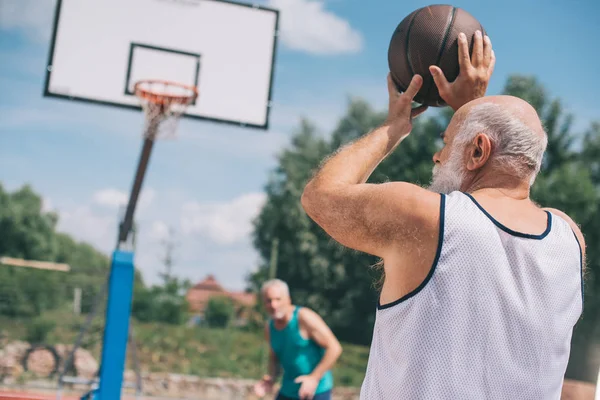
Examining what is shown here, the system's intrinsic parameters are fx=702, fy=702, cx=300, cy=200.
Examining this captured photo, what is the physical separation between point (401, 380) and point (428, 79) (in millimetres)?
979

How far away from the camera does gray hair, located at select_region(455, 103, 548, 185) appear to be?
5.38 feet

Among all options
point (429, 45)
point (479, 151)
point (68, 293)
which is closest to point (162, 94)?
point (429, 45)

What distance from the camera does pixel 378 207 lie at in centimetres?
153

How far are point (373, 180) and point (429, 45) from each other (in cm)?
1713

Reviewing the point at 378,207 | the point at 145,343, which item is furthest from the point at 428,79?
the point at 145,343

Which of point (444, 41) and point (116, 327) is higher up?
point (444, 41)

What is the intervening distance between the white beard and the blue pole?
3.88m

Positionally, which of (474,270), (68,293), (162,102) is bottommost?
(68,293)

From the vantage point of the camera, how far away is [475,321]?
4.88 feet

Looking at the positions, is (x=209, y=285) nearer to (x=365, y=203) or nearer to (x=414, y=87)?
(x=414, y=87)

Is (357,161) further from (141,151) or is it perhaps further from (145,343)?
(145,343)

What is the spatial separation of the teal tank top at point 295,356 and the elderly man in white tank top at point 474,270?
388 centimetres

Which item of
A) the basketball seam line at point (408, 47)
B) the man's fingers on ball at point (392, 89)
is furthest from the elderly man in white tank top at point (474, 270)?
the basketball seam line at point (408, 47)

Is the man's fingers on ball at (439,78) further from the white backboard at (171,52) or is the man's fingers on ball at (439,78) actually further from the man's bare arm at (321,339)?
the white backboard at (171,52)
